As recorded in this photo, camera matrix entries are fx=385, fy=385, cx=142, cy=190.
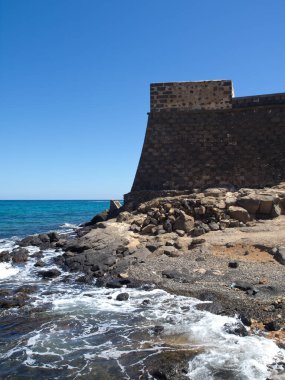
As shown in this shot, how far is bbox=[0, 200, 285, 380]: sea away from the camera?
19.3 feet

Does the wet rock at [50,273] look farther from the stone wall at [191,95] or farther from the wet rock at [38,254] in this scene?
the stone wall at [191,95]

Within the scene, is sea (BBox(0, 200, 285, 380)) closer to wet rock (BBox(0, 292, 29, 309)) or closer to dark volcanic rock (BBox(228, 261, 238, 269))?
wet rock (BBox(0, 292, 29, 309))

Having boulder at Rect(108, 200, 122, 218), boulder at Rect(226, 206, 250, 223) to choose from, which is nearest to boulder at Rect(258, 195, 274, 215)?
boulder at Rect(226, 206, 250, 223)

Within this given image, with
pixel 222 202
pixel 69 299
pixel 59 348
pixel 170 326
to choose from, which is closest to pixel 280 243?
pixel 222 202

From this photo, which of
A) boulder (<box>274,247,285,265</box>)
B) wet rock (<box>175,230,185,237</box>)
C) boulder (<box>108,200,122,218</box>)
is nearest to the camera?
boulder (<box>274,247,285,265</box>)

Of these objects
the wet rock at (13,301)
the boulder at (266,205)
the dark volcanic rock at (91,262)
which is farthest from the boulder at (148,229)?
the wet rock at (13,301)

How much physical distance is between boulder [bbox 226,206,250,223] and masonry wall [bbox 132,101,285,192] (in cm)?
322

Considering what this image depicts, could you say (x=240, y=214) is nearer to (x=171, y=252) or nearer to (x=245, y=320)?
(x=171, y=252)

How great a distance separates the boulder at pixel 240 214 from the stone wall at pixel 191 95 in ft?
19.8

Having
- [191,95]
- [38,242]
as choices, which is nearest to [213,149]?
[191,95]

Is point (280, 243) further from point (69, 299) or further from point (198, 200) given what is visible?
point (69, 299)

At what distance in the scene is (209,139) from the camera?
18188 millimetres

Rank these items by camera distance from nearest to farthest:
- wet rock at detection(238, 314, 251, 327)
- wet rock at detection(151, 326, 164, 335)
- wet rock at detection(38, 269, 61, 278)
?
wet rock at detection(151, 326, 164, 335) → wet rock at detection(238, 314, 251, 327) → wet rock at detection(38, 269, 61, 278)

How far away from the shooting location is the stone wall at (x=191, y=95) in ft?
58.9
